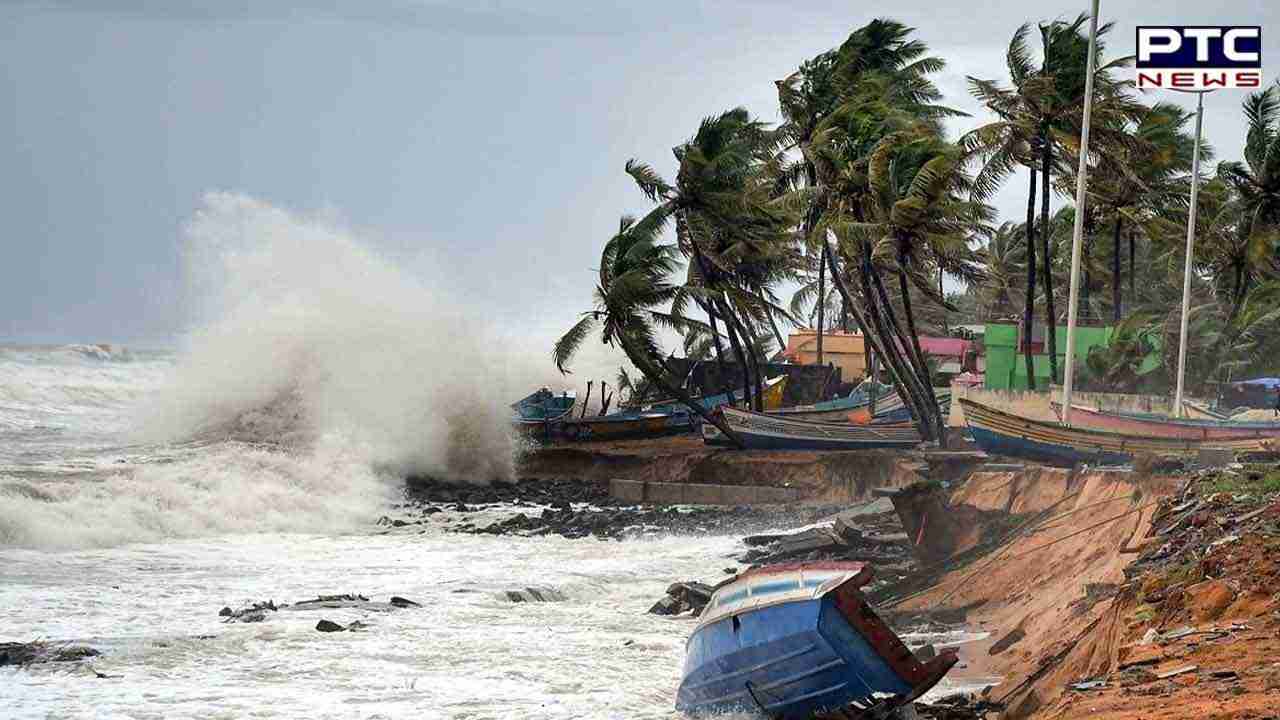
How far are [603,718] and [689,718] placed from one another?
76 cm

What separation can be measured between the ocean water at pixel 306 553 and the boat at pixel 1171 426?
869 centimetres

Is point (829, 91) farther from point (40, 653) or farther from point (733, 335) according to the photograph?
point (40, 653)

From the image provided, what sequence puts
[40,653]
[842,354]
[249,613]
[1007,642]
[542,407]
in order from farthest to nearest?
1. [842,354]
2. [542,407]
3. [249,613]
4. [40,653]
5. [1007,642]

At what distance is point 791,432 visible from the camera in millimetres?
40844

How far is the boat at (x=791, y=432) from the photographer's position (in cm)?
4069

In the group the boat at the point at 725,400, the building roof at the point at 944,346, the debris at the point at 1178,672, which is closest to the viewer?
the debris at the point at 1178,672

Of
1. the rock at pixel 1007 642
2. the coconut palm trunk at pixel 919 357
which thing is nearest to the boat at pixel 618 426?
the coconut palm trunk at pixel 919 357

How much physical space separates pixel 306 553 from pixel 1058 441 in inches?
544

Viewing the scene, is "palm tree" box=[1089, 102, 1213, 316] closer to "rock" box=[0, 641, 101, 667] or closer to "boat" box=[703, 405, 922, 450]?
"boat" box=[703, 405, 922, 450]

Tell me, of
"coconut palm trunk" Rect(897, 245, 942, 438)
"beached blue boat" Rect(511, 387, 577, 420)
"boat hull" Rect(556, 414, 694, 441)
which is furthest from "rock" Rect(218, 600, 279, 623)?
"beached blue boat" Rect(511, 387, 577, 420)

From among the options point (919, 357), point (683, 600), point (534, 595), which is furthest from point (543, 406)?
point (683, 600)

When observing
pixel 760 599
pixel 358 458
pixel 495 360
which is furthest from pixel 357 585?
pixel 495 360

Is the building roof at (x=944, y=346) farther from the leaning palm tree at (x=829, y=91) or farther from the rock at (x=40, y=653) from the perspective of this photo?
the rock at (x=40, y=653)

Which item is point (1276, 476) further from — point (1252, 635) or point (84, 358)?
point (84, 358)
